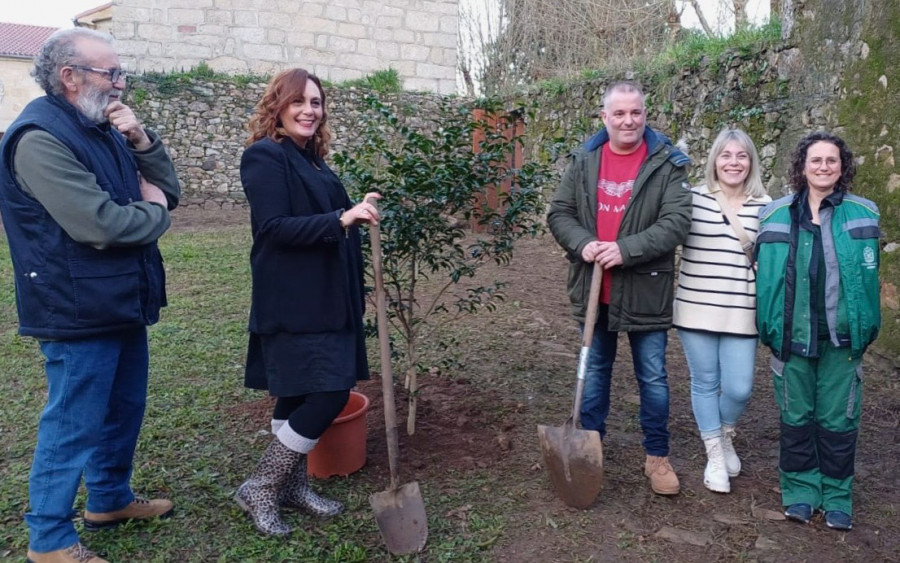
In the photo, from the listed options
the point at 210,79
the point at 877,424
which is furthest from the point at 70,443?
the point at 210,79

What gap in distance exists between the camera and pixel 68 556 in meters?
2.62

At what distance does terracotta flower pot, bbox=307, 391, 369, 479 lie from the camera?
11.4 ft

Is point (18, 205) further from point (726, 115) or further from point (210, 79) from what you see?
point (210, 79)

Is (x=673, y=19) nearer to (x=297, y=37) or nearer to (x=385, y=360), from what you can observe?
(x=297, y=37)

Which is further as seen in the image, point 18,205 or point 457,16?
Result: point 457,16

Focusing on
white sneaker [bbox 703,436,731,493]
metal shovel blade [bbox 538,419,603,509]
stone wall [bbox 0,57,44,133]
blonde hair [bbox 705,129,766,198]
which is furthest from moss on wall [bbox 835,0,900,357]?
stone wall [bbox 0,57,44,133]

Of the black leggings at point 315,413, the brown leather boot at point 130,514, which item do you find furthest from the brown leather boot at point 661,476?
the brown leather boot at point 130,514

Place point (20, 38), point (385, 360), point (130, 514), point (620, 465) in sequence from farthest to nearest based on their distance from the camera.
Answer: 1. point (20, 38)
2. point (620, 465)
3. point (130, 514)
4. point (385, 360)

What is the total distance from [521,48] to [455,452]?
16978 millimetres

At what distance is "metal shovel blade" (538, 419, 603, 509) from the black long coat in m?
0.97

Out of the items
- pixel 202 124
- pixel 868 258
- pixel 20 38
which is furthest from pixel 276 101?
pixel 20 38

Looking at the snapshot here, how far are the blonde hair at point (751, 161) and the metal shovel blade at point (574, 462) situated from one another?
1.31 metres

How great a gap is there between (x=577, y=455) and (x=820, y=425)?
1063 mm

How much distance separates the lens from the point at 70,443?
2.59 meters
